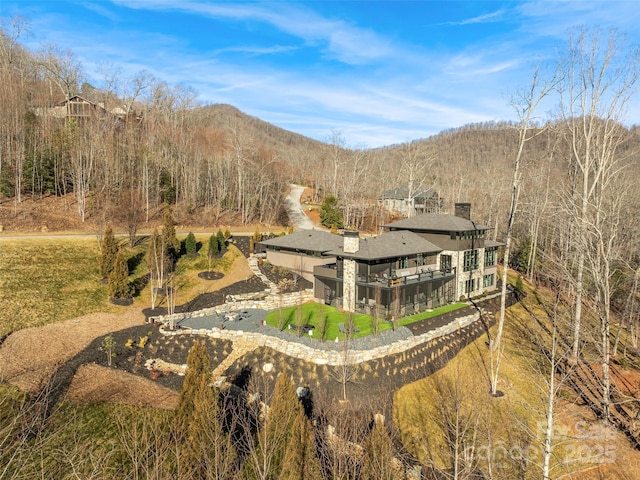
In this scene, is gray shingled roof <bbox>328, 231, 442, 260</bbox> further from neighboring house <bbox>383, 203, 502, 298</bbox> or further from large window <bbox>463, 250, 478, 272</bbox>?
large window <bbox>463, 250, 478, 272</bbox>

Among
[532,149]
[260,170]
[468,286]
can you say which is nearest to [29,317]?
[468,286]

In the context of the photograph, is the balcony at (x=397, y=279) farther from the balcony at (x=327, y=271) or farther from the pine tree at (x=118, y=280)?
the pine tree at (x=118, y=280)

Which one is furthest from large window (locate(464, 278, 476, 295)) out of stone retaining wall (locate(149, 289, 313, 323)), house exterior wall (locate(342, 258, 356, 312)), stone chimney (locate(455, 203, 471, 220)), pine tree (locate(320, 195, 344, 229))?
pine tree (locate(320, 195, 344, 229))

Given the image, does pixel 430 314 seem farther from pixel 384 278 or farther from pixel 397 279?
pixel 384 278

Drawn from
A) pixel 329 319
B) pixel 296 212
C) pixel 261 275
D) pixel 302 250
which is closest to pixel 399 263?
pixel 329 319

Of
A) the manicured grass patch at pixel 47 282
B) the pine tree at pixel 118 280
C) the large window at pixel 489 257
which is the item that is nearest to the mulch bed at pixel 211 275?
the pine tree at pixel 118 280

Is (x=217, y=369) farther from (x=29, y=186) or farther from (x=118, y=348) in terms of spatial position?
(x=29, y=186)
